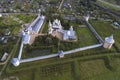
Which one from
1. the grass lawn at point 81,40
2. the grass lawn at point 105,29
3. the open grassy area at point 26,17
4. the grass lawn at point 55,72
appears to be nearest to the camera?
the grass lawn at point 55,72

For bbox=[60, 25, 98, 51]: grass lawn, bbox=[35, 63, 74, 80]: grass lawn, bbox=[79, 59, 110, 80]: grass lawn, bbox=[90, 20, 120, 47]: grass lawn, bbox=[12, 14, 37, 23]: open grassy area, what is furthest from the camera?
bbox=[12, 14, 37, 23]: open grassy area

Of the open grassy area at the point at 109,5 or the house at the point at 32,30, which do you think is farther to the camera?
the open grassy area at the point at 109,5

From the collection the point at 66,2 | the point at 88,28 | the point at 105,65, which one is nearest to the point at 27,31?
the point at 88,28

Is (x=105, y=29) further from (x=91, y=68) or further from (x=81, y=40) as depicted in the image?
(x=91, y=68)

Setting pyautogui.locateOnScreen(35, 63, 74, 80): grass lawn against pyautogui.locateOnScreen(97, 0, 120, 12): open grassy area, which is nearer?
pyautogui.locateOnScreen(35, 63, 74, 80): grass lawn

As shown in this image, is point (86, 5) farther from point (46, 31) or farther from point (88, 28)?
point (46, 31)

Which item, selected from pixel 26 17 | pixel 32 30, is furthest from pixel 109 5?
pixel 32 30

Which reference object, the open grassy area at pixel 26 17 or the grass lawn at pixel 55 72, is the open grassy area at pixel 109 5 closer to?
the open grassy area at pixel 26 17

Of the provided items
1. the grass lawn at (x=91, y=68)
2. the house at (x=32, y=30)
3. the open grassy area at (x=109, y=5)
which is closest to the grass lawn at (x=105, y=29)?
the grass lawn at (x=91, y=68)

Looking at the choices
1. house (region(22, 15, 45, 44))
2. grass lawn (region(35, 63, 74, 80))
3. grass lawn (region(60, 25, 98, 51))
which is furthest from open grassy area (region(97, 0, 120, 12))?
grass lawn (region(35, 63, 74, 80))

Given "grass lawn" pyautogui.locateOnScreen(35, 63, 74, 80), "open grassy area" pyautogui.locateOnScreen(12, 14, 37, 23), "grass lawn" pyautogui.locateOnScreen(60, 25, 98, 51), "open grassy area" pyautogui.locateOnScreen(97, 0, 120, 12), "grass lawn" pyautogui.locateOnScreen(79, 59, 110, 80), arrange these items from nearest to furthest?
"grass lawn" pyautogui.locateOnScreen(35, 63, 74, 80) → "grass lawn" pyautogui.locateOnScreen(79, 59, 110, 80) → "grass lawn" pyautogui.locateOnScreen(60, 25, 98, 51) → "open grassy area" pyautogui.locateOnScreen(12, 14, 37, 23) → "open grassy area" pyautogui.locateOnScreen(97, 0, 120, 12)

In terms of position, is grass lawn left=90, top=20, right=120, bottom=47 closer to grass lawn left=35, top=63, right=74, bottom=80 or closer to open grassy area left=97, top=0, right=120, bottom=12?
grass lawn left=35, top=63, right=74, bottom=80
